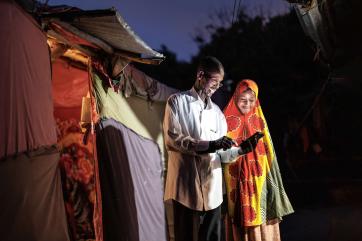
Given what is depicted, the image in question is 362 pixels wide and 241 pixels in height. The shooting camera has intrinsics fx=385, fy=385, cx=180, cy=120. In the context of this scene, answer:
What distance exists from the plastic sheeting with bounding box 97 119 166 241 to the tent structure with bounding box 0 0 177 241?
14 millimetres

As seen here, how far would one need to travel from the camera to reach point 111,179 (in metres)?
5.09

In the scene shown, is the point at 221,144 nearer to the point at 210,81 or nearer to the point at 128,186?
the point at 210,81

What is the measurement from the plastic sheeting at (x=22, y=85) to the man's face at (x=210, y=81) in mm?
1603

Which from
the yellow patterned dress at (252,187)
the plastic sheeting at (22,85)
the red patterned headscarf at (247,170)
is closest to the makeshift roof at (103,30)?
the plastic sheeting at (22,85)

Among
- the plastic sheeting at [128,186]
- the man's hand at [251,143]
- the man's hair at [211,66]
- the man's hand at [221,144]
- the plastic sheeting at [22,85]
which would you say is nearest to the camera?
the plastic sheeting at [22,85]

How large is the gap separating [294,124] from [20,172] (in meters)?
12.8

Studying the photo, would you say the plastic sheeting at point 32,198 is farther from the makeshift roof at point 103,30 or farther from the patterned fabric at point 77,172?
the patterned fabric at point 77,172

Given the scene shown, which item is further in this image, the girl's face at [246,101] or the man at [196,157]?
the girl's face at [246,101]

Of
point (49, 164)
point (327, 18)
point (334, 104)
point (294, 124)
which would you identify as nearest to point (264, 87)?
point (294, 124)

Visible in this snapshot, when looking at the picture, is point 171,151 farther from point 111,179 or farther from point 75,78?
point 75,78

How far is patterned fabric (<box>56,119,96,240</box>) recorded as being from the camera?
7709mm

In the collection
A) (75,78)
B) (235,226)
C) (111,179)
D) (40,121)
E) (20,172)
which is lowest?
(235,226)

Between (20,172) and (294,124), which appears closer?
(20,172)

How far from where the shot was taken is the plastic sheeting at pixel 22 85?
2.93 meters
